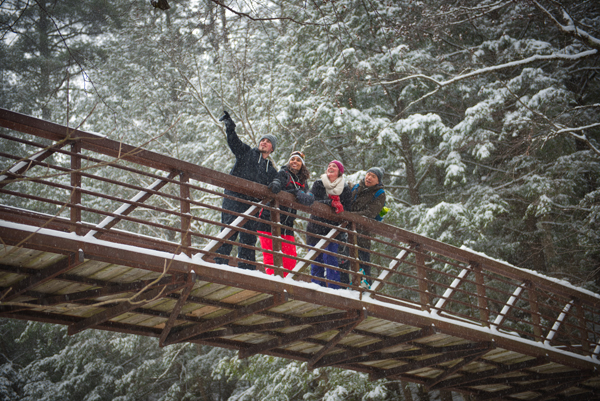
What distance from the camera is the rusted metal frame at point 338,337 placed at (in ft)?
17.9

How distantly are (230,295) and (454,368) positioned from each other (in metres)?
3.77

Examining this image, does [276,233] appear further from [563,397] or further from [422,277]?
[563,397]

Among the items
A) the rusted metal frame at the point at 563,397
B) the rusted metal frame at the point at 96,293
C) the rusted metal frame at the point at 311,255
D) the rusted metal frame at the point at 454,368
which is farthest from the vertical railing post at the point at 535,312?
the rusted metal frame at the point at 96,293

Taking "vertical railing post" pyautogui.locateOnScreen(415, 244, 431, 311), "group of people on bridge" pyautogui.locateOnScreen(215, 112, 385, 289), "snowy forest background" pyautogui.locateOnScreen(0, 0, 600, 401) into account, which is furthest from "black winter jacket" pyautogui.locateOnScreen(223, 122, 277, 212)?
"snowy forest background" pyautogui.locateOnScreen(0, 0, 600, 401)

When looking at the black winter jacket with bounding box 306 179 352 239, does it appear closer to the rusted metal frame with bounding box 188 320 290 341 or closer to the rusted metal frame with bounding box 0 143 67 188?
the rusted metal frame with bounding box 188 320 290 341

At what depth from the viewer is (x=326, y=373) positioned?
1267 cm

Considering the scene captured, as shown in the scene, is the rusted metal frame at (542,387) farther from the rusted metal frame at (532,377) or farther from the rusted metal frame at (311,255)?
the rusted metal frame at (311,255)

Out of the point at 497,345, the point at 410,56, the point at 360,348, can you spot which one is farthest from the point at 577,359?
the point at 410,56

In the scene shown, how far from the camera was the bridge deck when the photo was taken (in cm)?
373

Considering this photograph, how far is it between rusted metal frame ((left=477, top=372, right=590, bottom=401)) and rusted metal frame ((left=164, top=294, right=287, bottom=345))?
5279 millimetres

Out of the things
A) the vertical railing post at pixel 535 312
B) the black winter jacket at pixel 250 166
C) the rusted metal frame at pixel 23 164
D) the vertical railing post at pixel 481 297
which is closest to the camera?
the rusted metal frame at pixel 23 164

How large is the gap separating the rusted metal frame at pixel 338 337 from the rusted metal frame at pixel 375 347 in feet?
0.90

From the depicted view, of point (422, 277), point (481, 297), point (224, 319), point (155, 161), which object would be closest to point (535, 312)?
point (481, 297)

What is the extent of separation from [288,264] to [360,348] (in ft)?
6.29
